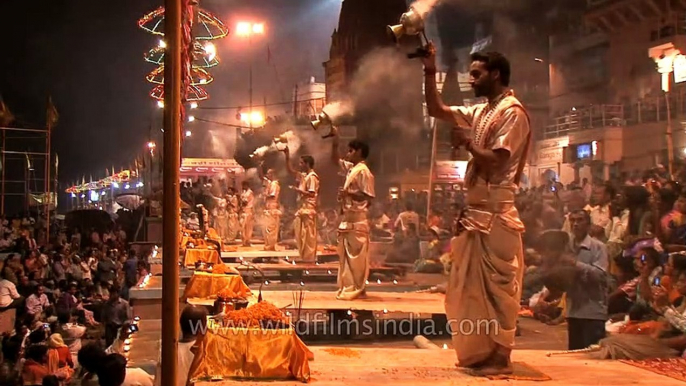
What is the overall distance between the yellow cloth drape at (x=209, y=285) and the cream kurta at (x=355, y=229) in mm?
1330

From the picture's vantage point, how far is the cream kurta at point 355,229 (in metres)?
8.65

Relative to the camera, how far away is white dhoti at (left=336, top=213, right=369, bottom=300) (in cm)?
866

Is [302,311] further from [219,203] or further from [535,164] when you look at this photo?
→ [219,203]

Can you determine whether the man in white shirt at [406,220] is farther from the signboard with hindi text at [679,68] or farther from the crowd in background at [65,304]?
the signboard with hindi text at [679,68]

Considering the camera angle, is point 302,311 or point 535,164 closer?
point 302,311

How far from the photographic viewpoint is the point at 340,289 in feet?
29.6

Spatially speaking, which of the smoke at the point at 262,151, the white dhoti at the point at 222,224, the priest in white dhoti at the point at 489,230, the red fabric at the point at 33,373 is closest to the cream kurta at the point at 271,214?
the white dhoti at the point at 222,224

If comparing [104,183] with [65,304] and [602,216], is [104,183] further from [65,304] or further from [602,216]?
[602,216]

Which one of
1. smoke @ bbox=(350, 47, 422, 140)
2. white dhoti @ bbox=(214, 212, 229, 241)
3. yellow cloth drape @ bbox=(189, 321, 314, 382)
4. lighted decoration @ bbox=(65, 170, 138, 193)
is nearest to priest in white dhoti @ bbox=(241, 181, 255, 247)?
white dhoti @ bbox=(214, 212, 229, 241)

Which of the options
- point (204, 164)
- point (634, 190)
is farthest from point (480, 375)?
point (204, 164)

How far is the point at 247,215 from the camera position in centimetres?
2067

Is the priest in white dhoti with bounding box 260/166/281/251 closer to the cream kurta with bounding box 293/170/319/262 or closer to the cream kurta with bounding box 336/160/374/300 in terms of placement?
the cream kurta with bounding box 293/170/319/262

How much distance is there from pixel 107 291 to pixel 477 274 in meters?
9.08

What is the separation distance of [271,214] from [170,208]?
1486 cm
